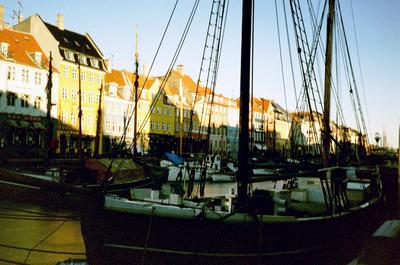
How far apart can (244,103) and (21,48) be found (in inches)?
1659

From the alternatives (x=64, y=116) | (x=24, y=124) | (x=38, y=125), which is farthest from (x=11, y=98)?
(x=64, y=116)

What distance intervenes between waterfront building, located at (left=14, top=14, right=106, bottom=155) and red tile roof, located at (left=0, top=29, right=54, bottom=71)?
138 cm

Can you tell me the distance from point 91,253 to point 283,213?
4478 millimetres

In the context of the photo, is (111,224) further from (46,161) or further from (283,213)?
(46,161)

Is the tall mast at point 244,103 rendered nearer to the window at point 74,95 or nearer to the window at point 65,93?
the window at point 65,93

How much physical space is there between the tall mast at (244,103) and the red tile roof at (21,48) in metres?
37.8

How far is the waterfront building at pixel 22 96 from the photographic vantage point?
37.9 meters

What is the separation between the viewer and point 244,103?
7.96 meters

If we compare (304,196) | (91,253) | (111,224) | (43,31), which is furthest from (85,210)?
(43,31)

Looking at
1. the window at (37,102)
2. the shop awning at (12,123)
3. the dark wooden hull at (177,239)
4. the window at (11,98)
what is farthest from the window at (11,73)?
the dark wooden hull at (177,239)

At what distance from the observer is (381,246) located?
7172 mm

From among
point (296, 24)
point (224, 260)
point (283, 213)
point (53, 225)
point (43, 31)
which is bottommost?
point (53, 225)

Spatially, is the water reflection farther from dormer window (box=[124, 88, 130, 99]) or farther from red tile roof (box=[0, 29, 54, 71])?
dormer window (box=[124, 88, 130, 99])

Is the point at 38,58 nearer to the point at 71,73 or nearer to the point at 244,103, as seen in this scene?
the point at 71,73
